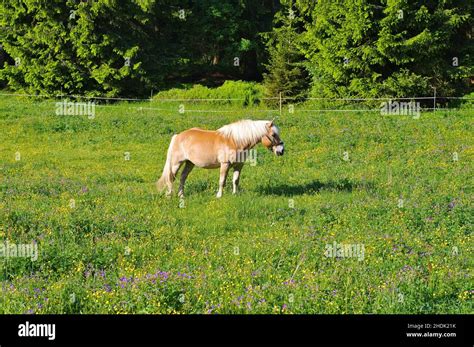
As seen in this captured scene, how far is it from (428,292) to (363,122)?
2132 centimetres

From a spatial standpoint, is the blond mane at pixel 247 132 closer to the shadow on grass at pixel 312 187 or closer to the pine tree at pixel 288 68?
the shadow on grass at pixel 312 187

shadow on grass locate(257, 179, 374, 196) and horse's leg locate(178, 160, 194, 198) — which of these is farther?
shadow on grass locate(257, 179, 374, 196)

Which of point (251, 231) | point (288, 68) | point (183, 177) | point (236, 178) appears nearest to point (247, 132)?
point (236, 178)

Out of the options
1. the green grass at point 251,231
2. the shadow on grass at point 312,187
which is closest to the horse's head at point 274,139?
the green grass at point 251,231

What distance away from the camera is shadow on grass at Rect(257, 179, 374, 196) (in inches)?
619

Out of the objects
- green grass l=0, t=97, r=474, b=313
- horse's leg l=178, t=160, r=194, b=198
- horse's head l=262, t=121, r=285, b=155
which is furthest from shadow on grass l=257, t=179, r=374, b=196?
horse's leg l=178, t=160, r=194, b=198

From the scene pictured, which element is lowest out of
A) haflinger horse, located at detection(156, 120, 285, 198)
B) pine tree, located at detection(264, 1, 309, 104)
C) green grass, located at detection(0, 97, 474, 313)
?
green grass, located at detection(0, 97, 474, 313)

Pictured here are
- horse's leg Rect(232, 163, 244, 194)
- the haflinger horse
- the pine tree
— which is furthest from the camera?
the pine tree

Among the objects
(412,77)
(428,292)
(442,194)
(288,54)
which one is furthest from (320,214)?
(288,54)

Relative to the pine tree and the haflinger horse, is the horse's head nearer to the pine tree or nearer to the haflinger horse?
the haflinger horse

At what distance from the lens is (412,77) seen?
34.9 m

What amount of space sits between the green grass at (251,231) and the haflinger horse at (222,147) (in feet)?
2.33

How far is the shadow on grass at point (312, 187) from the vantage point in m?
15.7

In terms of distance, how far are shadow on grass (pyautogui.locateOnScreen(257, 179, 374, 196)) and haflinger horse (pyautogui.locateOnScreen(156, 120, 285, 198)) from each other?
4.01 ft
